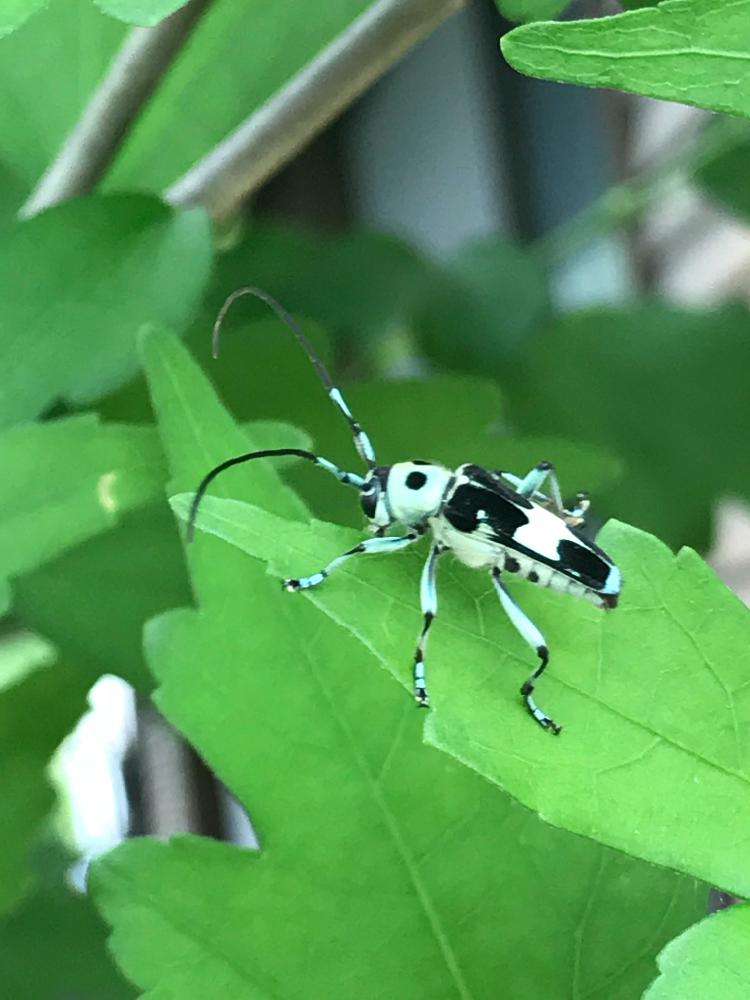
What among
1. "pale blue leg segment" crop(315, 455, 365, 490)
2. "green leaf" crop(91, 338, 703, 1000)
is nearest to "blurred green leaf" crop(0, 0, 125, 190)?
"pale blue leg segment" crop(315, 455, 365, 490)

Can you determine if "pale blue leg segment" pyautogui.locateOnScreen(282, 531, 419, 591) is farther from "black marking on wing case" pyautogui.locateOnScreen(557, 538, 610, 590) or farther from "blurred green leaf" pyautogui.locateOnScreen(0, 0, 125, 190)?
"blurred green leaf" pyautogui.locateOnScreen(0, 0, 125, 190)

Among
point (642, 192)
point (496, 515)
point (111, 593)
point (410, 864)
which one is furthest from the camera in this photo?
point (642, 192)

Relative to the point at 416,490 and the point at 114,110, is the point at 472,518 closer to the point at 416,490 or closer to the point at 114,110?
the point at 416,490

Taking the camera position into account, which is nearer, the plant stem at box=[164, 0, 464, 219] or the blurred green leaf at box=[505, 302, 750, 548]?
A: the plant stem at box=[164, 0, 464, 219]

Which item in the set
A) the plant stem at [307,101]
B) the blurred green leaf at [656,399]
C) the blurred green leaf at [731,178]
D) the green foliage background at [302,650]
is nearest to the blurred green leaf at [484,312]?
the blurred green leaf at [656,399]

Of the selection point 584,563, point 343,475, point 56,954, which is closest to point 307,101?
point 343,475

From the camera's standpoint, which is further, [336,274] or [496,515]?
[336,274]
